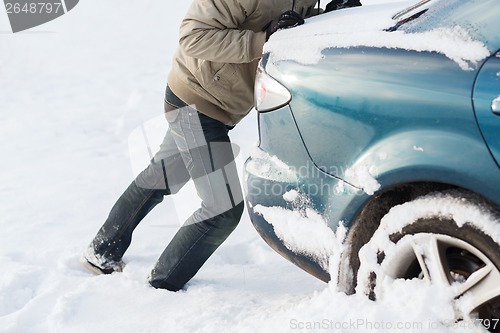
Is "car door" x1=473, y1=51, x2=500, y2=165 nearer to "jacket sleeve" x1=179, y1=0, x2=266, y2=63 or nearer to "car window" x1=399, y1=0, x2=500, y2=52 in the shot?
"car window" x1=399, y1=0, x2=500, y2=52

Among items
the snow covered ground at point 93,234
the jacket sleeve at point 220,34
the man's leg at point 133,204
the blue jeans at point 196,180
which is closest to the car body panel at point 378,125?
the jacket sleeve at point 220,34

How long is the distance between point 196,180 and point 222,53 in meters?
0.65

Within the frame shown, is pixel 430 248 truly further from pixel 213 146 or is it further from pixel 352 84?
pixel 213 146

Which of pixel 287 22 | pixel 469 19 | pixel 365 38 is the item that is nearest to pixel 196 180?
pixel 287 22

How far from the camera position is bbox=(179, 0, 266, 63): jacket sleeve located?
2604 mm

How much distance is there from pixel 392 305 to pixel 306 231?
1.48ft

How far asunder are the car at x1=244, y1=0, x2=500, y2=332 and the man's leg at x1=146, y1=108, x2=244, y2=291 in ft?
1.44

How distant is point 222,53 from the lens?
2.63 metres

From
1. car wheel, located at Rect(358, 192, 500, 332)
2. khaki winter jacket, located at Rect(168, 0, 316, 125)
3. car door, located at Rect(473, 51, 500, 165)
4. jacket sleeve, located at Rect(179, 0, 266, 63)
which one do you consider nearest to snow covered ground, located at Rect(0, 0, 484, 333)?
car wheel, located at Rect(358, 192, 500, 332)

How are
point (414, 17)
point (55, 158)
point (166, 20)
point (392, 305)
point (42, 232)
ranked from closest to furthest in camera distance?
point (392, 305) < point (414, 17) < point (42, 232) < point (55, 158) < point (166, 20)

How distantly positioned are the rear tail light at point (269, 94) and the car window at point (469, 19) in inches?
18.9

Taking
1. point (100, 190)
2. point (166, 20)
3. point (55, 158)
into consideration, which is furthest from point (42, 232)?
point (166, 20)

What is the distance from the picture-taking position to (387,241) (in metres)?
2.03

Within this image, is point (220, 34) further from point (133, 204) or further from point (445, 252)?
point (445, 252)
